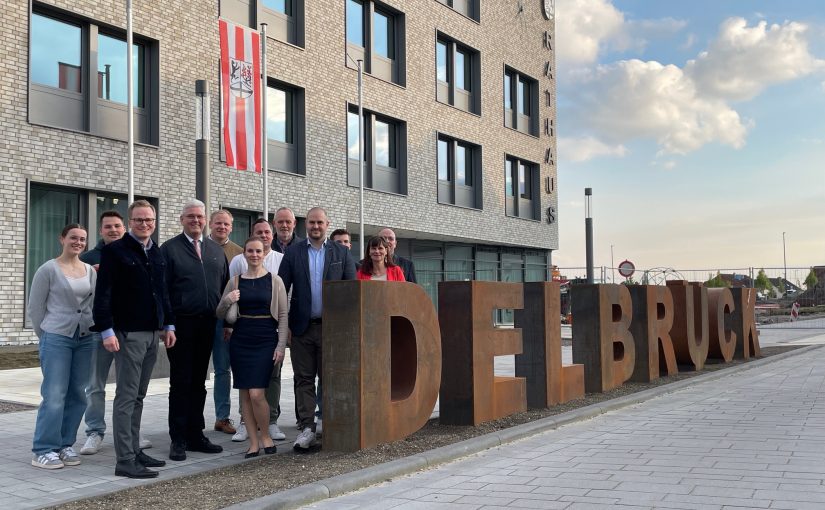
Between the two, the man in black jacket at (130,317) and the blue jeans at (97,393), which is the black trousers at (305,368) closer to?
the man in black jacket at (130,317)

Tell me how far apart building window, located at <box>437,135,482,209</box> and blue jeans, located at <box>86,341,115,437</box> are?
78.5 feet

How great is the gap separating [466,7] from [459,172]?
675cm

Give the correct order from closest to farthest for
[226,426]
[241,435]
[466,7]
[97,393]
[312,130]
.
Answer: [97,393]
[241,435]
[226,426]
[312,130]
[466,7]

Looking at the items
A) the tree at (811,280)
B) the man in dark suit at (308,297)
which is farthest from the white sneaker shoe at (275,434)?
the tree at (811,280)

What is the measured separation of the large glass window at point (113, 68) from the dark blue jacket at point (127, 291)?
13542mm

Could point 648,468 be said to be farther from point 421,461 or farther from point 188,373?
point 188,373

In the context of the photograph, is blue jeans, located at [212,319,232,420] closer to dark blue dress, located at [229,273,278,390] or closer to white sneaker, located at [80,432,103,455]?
dark blue dress, located at [229,273,278,390]

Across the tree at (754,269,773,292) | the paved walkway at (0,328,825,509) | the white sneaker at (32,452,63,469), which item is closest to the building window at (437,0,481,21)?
the paved walkway at (0,328,825,509)

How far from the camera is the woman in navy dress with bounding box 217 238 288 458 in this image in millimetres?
6895

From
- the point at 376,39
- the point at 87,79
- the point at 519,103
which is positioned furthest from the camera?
the point at 519,103

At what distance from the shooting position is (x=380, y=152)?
2781 centimetres

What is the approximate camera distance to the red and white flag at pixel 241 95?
A: 19172 millimetres

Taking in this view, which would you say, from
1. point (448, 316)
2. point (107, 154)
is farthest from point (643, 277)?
point (448, 316)

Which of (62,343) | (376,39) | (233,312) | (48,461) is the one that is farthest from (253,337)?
(376,39)
